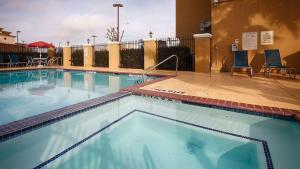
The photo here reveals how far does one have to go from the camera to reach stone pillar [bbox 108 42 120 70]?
1597 cm

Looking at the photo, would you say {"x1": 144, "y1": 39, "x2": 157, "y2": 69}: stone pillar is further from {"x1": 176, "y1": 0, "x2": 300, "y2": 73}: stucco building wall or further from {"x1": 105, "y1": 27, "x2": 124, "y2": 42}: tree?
{"x1": 105, "y1": 27, "x2": 124, "y2": 42}: tree

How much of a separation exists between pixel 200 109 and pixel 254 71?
7.92 meters

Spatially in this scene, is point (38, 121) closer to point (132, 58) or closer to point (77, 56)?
point (132, 58)

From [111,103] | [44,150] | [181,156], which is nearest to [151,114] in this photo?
[111,103]

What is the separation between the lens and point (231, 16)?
11055mm

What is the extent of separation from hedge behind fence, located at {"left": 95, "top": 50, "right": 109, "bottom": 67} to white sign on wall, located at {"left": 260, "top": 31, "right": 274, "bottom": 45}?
40.1ft

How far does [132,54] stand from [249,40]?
843 cm

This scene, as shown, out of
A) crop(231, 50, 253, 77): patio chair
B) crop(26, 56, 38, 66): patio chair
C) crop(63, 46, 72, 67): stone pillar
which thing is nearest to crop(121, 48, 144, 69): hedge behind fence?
Answer: crop(63, 46, 72, 67): stone pillar

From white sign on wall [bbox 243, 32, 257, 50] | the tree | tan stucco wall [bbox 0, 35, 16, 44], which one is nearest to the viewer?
white sign on wall [bbox 243, 32, 257, 50]

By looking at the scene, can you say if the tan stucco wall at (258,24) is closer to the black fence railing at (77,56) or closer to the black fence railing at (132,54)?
the black fence railing at (132,54)

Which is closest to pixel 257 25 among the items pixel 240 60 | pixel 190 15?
pixel 240 60

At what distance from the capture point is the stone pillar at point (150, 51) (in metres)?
13.7

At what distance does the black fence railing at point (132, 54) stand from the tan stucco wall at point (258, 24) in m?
5.74

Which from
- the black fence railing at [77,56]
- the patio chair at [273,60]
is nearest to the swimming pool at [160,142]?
the patio chair at [273,60]
